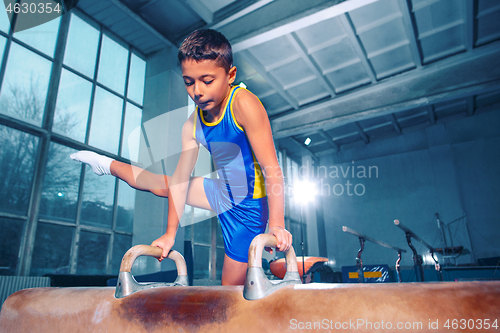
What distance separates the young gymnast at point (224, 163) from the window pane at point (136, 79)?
5.38m

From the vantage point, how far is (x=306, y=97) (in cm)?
902

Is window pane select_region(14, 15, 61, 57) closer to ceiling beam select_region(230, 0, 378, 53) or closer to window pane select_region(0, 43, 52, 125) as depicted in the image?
window pane select_region(0, 43, 52, 125)

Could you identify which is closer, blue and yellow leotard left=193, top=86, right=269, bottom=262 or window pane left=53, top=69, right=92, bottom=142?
blue and yellow leotard left=193, top=86, right=269, bottom=262

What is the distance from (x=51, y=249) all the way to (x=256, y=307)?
515 cm

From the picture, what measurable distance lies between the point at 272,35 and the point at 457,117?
8.78 metres

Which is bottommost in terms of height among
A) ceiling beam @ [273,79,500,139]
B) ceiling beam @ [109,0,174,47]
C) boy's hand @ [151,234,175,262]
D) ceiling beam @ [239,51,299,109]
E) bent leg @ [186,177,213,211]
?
boy's hand @ [151,234,175,262]

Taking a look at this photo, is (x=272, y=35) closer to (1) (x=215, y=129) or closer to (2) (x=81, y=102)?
(2) (x=81, y=102)

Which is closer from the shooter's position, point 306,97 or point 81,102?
point 81,102

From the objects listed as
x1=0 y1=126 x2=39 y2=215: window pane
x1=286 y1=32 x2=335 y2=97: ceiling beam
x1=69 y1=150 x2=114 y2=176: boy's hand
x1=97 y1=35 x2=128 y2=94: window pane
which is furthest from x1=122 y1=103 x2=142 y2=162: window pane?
x1=69 y1=150 x2=114 y2=176: boy's hand

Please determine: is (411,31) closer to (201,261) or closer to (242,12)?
(242,12)

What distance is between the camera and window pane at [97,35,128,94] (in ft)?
20.1

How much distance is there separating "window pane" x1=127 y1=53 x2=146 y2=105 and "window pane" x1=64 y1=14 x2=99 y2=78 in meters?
0.90

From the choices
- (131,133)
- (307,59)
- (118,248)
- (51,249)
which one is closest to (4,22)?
(131,133)

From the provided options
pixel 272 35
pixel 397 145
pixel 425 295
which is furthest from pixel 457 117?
pixel 425 295
